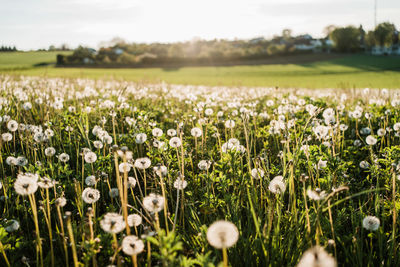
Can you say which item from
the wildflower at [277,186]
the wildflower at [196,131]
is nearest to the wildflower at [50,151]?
the wildflower at [196,131]

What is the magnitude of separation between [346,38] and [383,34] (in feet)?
32.6

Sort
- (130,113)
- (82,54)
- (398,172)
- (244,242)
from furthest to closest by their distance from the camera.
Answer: (82,54)
(130,113)
(398,172)
(244,242)

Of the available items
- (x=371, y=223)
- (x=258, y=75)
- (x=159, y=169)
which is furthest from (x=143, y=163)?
(x=258, y=75)

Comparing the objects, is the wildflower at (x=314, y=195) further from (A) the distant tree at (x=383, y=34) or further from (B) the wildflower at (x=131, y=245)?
(A) the distant tree at (x=383, y=34)

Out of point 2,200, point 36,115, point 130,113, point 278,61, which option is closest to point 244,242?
point 2,200

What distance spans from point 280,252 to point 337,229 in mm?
541

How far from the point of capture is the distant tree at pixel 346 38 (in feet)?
270

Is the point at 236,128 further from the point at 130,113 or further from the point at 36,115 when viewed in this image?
the point at 36,115

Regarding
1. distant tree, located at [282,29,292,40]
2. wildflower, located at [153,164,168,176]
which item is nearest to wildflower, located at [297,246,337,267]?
wildflower, located at [153,164,168,176]

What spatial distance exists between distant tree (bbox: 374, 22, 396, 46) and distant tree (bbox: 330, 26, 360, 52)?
5171 mm

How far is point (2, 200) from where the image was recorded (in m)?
2.24

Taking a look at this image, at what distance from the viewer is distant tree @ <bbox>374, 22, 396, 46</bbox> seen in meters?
81.8

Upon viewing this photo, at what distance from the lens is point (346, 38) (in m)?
83.8

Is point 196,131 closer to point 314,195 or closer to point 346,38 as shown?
point 314,195
